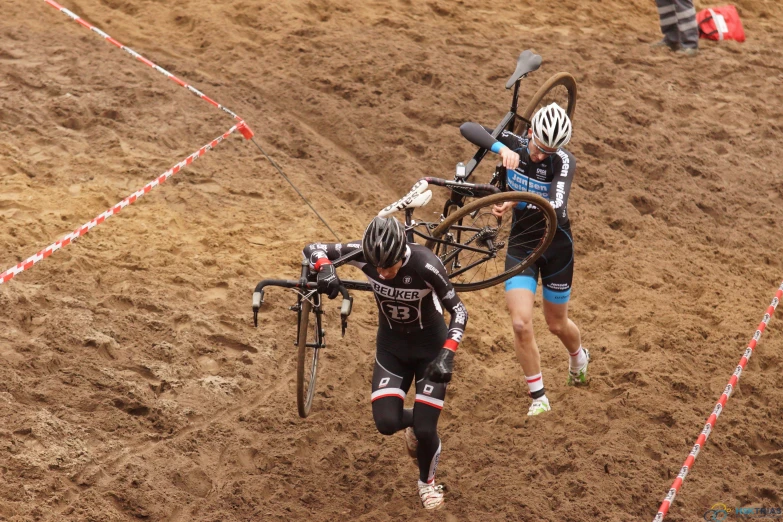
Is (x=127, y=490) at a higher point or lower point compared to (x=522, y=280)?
lower

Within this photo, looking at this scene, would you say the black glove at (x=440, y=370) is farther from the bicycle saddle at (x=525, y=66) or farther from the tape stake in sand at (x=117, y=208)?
the tape stake in sand at (x=117, y=208)

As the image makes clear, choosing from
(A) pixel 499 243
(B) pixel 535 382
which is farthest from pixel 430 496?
(A) pixel 499 243

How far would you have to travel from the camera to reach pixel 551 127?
6766 mm

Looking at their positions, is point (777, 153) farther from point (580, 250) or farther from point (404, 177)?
point (404, 177)

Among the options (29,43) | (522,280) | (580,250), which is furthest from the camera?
(29,43)

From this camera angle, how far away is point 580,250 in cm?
1039

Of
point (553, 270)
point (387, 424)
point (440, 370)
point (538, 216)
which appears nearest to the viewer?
point (440, 370)

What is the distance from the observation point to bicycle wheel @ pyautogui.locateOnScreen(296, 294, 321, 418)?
624 cm

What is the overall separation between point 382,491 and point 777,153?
28.8 feet

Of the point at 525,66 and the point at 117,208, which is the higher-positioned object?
the point at 525,66

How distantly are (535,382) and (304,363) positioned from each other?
83.6 inches

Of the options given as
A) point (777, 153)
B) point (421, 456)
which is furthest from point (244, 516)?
point (777, 153)

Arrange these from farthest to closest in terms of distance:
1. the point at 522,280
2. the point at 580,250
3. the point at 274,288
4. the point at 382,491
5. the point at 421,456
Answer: the point at 580,250, the point at 274,288, the point at 522,280, the point at 382,491, the point at 421,456

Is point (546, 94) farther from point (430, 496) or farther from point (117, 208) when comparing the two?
point (117, 208)
